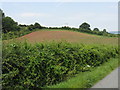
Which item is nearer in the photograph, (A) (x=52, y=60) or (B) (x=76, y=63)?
(A) (x=52, y=60)

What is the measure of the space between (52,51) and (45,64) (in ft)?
3.43

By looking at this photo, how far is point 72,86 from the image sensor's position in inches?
215

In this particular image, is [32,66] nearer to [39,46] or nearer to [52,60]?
[52,60]

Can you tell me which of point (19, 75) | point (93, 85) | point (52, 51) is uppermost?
point (52, 51)

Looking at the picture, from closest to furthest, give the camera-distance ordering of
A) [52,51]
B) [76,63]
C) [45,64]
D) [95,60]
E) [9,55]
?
[9,55]
[45,64]
[52,51]
[76,63]
[95,60]

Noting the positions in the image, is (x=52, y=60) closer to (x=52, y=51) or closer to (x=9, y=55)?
(x=52, y=51)

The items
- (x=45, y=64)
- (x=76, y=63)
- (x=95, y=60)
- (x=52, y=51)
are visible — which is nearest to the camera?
(x=45, y=64)

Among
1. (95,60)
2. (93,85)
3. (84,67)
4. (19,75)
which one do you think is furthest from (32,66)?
(95,60)

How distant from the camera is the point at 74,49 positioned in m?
8.09

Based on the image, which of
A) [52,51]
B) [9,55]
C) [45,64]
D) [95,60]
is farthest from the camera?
[95,60]

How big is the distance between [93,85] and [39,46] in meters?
2.33

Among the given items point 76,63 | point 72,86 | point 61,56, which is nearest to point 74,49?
point 76,63

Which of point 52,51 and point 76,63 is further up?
point 52,51

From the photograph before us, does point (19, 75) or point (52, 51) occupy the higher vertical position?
point (52, 51)
